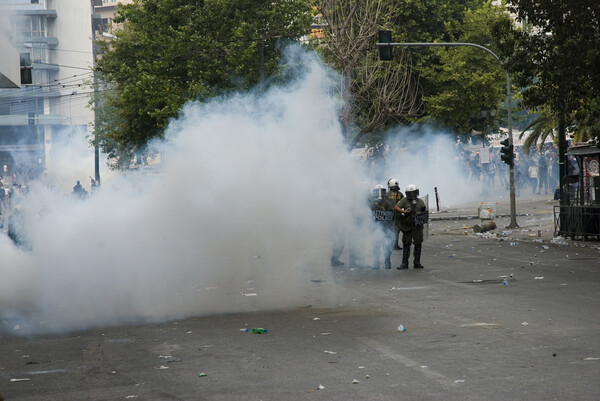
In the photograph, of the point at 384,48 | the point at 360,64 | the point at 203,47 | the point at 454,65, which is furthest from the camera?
the point at 454,65

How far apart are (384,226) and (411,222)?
0.52 meters

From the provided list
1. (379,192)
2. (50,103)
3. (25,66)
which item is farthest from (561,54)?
(50,103)

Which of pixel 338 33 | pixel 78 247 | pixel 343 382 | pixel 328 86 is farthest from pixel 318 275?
pixel 338 33

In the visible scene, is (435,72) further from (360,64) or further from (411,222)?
(411,222)

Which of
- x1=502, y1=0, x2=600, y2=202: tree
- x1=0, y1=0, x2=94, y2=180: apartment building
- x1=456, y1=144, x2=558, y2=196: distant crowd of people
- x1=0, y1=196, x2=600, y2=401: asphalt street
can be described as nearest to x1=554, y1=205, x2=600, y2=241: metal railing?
x1=502, y1=0, x2=600, y2=202: tree

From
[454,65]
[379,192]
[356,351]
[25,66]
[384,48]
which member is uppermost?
[454,65]

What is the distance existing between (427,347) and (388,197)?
9.00m

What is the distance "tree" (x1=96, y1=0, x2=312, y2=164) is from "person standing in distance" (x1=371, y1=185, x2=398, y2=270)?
600 inches

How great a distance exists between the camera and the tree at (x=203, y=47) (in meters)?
31.6

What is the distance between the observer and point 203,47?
A: 105 feet

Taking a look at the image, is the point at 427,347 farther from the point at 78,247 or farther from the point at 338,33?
the point at 338,33

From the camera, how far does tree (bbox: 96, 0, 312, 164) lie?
104ft

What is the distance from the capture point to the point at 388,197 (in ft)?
55.6

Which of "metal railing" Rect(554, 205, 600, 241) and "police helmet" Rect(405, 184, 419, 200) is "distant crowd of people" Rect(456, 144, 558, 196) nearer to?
"metal railing" Rect(554, 205, 600, 241)
